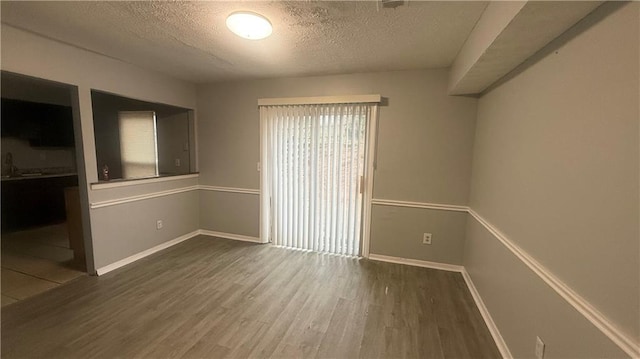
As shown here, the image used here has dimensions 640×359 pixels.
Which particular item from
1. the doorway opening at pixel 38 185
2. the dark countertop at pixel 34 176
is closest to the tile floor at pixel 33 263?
the doorway opening at pixel 38 185

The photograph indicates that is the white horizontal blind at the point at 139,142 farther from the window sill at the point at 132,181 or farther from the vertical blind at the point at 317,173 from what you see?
the vertical blind at the point at 317,173

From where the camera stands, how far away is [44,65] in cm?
216

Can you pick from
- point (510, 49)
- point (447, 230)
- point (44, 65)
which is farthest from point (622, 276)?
point (44, 65)

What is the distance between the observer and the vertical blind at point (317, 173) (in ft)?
10.1

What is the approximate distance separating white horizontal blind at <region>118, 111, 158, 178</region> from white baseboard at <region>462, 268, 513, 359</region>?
15.0 ft

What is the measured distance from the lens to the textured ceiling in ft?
5.44

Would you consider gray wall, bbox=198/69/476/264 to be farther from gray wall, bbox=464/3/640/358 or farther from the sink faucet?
the sink faucet

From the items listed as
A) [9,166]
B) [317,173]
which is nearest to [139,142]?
[9,166]

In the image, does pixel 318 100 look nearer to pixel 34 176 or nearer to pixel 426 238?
pixel 426 238

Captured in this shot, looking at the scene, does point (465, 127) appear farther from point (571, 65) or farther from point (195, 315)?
point (195, 315)

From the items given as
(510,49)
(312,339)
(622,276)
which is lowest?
(312,339)

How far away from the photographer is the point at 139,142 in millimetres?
4066

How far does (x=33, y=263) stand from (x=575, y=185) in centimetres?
489

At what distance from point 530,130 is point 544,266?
0.82m
